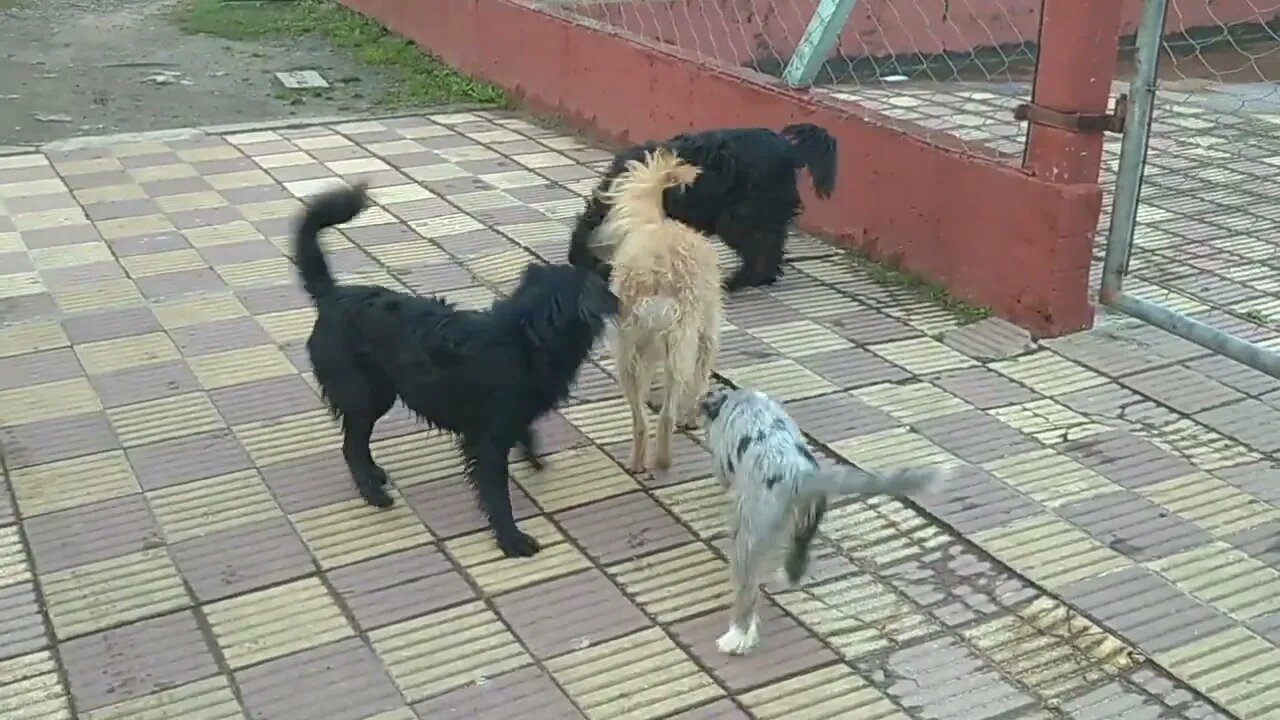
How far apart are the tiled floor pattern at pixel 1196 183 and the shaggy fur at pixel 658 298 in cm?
195

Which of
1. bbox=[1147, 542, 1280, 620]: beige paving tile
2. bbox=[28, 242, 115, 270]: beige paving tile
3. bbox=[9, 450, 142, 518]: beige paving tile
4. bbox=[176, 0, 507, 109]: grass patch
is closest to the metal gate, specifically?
bbox=[1147, 542, 1280, 620]: beige paving tile

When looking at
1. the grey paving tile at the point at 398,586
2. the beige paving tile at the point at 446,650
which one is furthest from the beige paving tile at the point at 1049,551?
the grey paving tile at the point at 398,586

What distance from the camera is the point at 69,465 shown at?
408cm

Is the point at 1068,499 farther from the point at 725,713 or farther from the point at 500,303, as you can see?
the point at 500,303

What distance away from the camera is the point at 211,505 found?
3863 mm

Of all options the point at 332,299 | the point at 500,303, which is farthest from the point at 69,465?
the point at 500,303

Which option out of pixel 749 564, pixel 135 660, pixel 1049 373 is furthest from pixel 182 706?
pixel 1049 373

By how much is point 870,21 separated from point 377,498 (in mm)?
7515

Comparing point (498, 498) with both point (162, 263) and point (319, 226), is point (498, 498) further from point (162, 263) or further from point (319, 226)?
point (162, 263)

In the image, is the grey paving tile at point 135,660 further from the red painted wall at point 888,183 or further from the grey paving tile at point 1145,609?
the red painted wall at point 888,183

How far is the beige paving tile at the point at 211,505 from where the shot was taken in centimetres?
375

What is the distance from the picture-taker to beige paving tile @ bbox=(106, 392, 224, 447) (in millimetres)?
4293

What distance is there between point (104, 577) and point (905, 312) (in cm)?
337

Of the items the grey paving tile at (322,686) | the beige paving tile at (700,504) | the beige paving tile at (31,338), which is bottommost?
the grey paving tile at (322,686)
